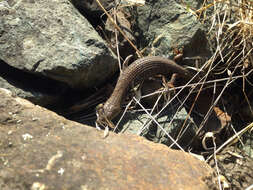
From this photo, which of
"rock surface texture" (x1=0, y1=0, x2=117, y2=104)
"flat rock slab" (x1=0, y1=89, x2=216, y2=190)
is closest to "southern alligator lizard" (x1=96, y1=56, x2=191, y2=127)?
"rock surface texture" (x1=0, y1=0, x2=117, y2=104)

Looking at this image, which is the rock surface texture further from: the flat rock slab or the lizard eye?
the flat rock slab

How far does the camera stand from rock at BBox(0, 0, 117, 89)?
3.46 metres

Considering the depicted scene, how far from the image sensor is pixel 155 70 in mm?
4582

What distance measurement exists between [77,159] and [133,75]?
2366mm

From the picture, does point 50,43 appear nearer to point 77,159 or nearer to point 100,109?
point 100,109

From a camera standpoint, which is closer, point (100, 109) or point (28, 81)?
point (28, 81)

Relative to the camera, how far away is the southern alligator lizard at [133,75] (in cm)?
415

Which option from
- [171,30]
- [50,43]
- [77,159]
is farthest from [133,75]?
[77,159]

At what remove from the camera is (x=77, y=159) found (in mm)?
2367

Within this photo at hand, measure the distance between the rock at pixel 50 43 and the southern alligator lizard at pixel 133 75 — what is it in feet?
2.02

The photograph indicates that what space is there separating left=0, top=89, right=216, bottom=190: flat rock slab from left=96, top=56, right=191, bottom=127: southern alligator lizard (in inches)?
54.4

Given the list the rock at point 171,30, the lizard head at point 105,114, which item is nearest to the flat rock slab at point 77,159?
the lizard head at point 105,114

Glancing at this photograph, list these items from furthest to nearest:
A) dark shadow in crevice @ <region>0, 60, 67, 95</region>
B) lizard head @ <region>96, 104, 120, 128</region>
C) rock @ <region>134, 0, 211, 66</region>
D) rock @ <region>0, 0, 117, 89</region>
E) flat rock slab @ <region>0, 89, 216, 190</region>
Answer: rock @ <region>134, 0, 211, 66</region>
lizard head @ <region>96, 104, 120, 128</region>
dark shadow in crevice @ <region>0, 60, 67, 95</region>
rock @ <region>0, 0, 117, 89</region>
flat rock slab @ <region>0, 89, 216, 190</region>

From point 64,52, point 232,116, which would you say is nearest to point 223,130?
point 232,116
